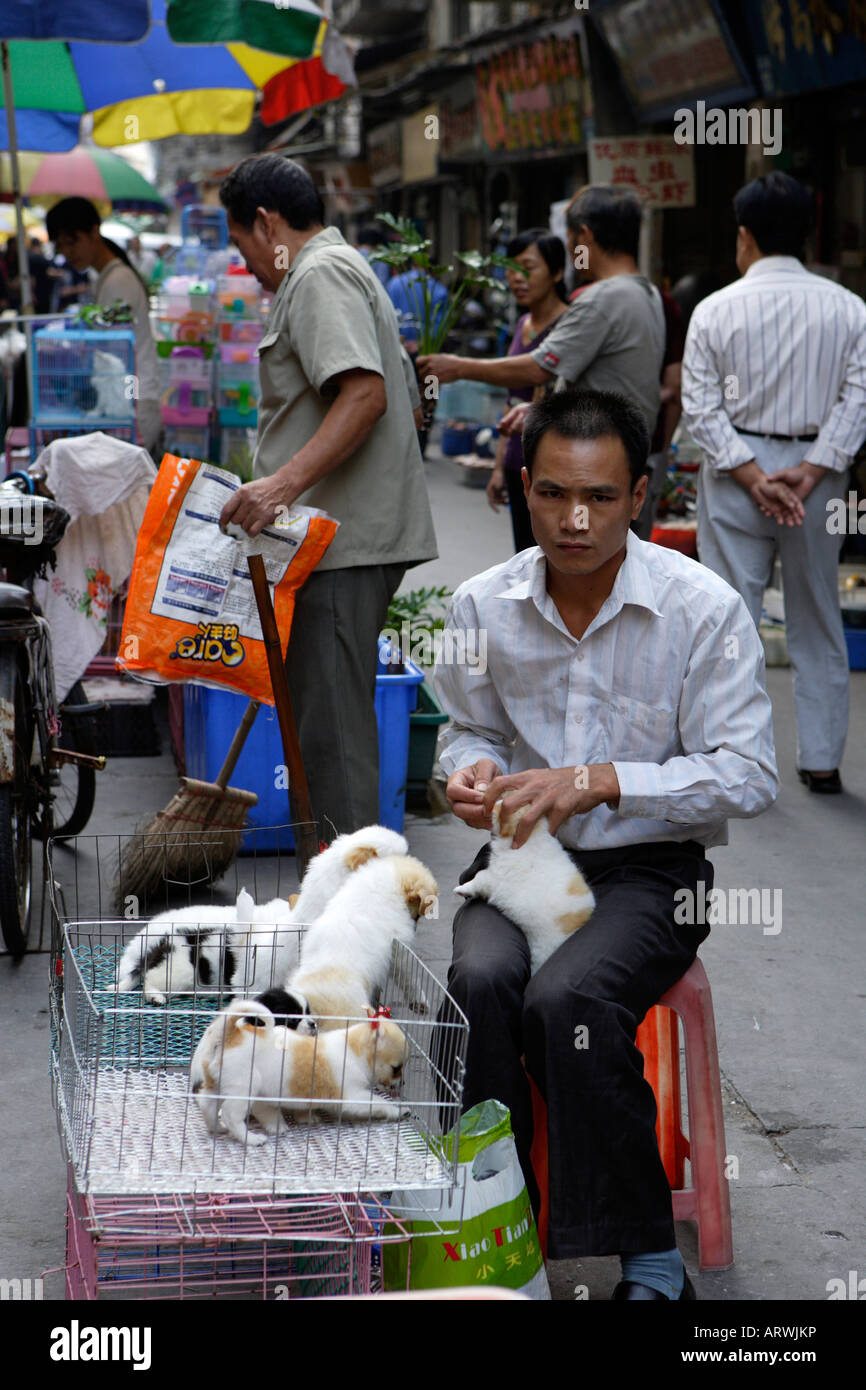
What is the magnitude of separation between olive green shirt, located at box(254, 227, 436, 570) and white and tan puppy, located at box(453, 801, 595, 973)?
4.64 feet

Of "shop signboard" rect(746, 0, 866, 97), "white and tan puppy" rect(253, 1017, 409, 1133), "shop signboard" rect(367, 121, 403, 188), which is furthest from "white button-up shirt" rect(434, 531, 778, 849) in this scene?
"shop signboard" rect(367, 121, 403, 188)

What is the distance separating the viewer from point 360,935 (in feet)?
8.01

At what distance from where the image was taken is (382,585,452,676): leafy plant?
5.00 metres

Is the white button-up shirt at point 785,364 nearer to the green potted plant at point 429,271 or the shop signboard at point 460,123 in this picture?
the green potted plant at point 429,271

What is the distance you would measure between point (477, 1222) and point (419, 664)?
3.26 metres

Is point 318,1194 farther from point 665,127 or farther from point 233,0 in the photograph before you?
point 665,127

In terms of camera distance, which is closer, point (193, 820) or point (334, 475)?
point (334, 475)

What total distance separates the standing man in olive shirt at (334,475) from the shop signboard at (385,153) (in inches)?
798

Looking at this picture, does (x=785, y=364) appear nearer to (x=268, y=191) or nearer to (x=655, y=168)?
(x=268, y=191)

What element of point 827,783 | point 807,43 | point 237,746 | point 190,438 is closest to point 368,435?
point 237,746

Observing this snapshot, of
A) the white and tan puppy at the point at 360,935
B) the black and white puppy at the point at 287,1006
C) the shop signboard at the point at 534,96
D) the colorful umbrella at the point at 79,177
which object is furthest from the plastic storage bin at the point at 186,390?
the colorful umbrella at the point at 79,177

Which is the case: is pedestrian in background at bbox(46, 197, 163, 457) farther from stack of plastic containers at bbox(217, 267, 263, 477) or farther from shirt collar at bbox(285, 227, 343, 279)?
shirt collar at bbox(285, 227, 343, 279)
